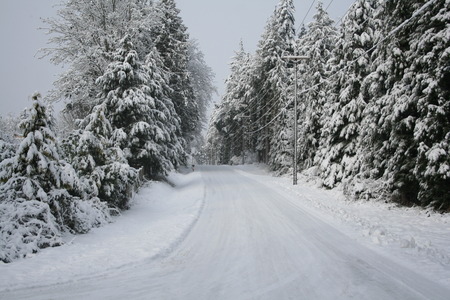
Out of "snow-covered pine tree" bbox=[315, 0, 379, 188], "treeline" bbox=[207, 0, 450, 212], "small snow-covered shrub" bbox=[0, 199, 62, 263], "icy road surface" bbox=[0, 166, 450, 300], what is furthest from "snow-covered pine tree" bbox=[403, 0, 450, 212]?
"small snow-covered shrub" bbox=[0, 199, 62, 263]

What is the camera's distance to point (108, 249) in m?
6.54

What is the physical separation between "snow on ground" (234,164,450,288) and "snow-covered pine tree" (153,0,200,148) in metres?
15.4

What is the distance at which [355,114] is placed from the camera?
51.3 ft

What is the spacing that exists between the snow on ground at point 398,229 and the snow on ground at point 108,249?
4794mm

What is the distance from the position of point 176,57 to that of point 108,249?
860 inches

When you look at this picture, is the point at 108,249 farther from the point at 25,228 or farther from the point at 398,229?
the point at 398,229

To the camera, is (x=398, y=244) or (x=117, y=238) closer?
(x=398, y=244)

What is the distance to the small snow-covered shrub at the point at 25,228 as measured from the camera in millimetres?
5874

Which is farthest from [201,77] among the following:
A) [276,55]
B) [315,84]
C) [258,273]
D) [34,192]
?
[258,273]

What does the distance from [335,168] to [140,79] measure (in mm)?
11415

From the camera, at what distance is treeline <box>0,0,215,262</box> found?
675 centimetres

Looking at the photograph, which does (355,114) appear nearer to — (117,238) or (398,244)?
(398,244)

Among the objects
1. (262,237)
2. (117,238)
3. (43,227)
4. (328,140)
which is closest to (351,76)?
(328,140)

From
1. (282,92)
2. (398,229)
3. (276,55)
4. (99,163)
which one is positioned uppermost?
(276,55)
